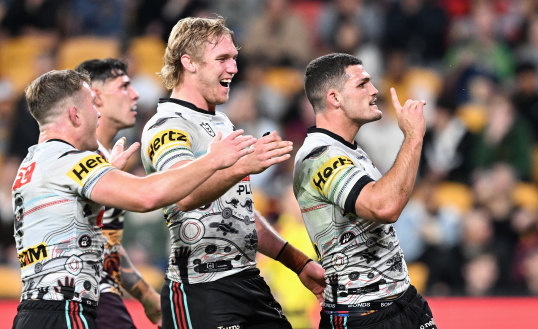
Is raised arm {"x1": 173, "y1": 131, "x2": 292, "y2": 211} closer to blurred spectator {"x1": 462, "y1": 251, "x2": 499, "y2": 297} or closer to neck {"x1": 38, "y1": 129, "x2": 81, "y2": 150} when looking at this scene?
neck {"x1": 38, "y1": 129, "x2": 81, "y2": 150}

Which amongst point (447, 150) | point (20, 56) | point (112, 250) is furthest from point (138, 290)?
point (20, 56)

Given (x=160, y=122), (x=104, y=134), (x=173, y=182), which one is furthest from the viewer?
(x=104, y=134)

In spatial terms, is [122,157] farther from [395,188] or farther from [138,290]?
[395,188]

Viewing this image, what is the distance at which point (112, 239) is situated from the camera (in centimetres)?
560

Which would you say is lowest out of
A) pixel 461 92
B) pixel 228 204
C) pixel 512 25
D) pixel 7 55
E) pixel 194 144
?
pixel 228 204

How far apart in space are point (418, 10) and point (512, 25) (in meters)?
1.35

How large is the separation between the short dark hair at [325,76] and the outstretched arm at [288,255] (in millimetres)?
816

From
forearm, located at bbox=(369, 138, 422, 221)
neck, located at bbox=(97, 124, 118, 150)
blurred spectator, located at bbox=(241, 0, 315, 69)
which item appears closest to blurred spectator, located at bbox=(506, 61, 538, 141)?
blurred spectator, located at bbox=(241, 0, 315, 69)

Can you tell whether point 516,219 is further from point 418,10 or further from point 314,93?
point 314,93

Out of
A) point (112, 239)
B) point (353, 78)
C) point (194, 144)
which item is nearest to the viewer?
point (194, 144)

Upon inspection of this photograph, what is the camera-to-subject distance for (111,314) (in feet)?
17.7

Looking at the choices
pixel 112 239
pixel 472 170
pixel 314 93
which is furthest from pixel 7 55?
pixel 314 93

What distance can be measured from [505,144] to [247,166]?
24.2ft

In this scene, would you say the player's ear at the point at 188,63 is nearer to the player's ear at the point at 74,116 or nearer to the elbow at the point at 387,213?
the player's ear at the point at 74,116
